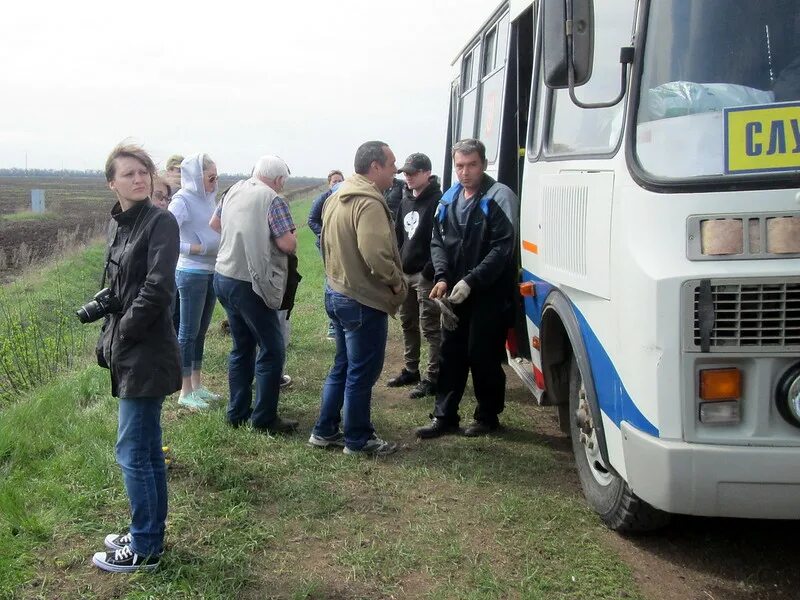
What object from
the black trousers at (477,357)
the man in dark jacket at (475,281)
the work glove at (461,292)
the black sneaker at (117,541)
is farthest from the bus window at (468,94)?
the black sneaker at (117,541)

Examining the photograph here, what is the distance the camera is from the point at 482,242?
5.20m

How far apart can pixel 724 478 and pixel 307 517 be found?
86.2 inches

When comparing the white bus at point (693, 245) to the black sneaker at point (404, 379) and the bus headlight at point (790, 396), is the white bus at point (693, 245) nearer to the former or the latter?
the bus headlight at point (790, 396)

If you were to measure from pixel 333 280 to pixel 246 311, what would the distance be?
70 cm

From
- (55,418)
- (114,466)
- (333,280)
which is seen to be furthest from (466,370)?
(55,418)

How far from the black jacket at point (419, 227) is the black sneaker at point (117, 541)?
11.1 feet

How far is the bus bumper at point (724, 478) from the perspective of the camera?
283 cm

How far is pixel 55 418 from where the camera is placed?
19.9 feet

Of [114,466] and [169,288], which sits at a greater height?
[169,288]

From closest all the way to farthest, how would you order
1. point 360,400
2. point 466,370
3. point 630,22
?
1. point 630,22
2. point 360,400
3. point 466,370

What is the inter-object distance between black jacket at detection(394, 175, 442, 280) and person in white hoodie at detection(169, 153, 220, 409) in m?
1.61

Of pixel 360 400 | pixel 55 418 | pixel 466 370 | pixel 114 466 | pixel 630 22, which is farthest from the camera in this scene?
pixel 55 418

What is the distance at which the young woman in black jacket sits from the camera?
329cm

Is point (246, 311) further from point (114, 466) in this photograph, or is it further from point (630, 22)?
point (630, 22)
